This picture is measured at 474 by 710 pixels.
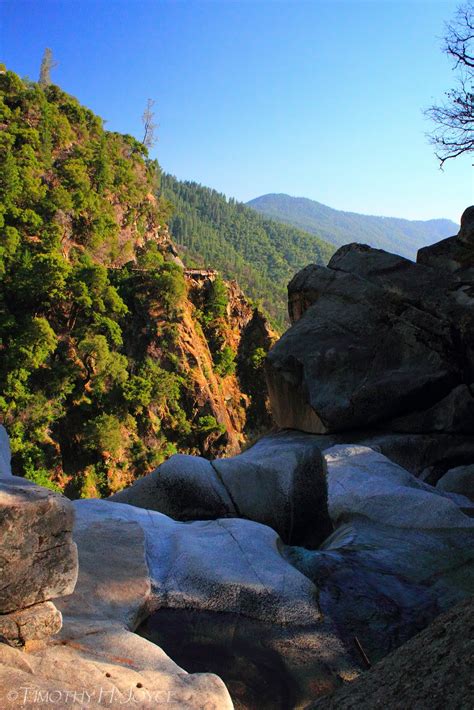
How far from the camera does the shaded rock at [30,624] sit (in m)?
3.65

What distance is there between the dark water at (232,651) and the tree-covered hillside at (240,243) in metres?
70.9

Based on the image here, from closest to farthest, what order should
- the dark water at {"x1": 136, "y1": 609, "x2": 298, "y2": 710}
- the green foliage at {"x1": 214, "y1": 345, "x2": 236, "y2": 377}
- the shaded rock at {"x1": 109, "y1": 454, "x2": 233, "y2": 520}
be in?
1. the dark water at {"x1": 136, "y1": 609, "x2": 298, "y2": 710}
2. the shaded rock at {"x1": 109, "y1": 454, "x2": 233, "y2": 520}
3. the green foliage at {"x1": 214, "y1": 345, "x2": 236, "y2": 377}

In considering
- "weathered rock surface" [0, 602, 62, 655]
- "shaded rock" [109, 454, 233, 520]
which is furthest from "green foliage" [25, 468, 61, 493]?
"weathered rock surface" [0, 602, 62, 655]

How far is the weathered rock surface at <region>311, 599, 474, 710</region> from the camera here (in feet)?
7.83

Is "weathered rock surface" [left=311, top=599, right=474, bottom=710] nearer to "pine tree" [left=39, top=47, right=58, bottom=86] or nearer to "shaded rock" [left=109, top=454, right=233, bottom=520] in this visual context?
"shaded rock" [left=109, top=454, right=233, bottom=520]

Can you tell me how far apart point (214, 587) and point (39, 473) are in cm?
3551

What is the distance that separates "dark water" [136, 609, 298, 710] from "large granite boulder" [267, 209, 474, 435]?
6986mm

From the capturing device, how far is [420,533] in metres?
7.27

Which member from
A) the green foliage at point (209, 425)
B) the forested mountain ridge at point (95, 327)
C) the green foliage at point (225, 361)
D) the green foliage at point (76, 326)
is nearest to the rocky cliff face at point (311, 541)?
the green foliage at point (76, 326)

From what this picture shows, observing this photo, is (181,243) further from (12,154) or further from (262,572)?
(262,572)

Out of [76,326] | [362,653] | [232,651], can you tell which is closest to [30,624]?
[232,651]

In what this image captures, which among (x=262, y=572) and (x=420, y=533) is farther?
(x=420, y=533)

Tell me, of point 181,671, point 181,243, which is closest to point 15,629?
point 181,671

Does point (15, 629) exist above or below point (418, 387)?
below
